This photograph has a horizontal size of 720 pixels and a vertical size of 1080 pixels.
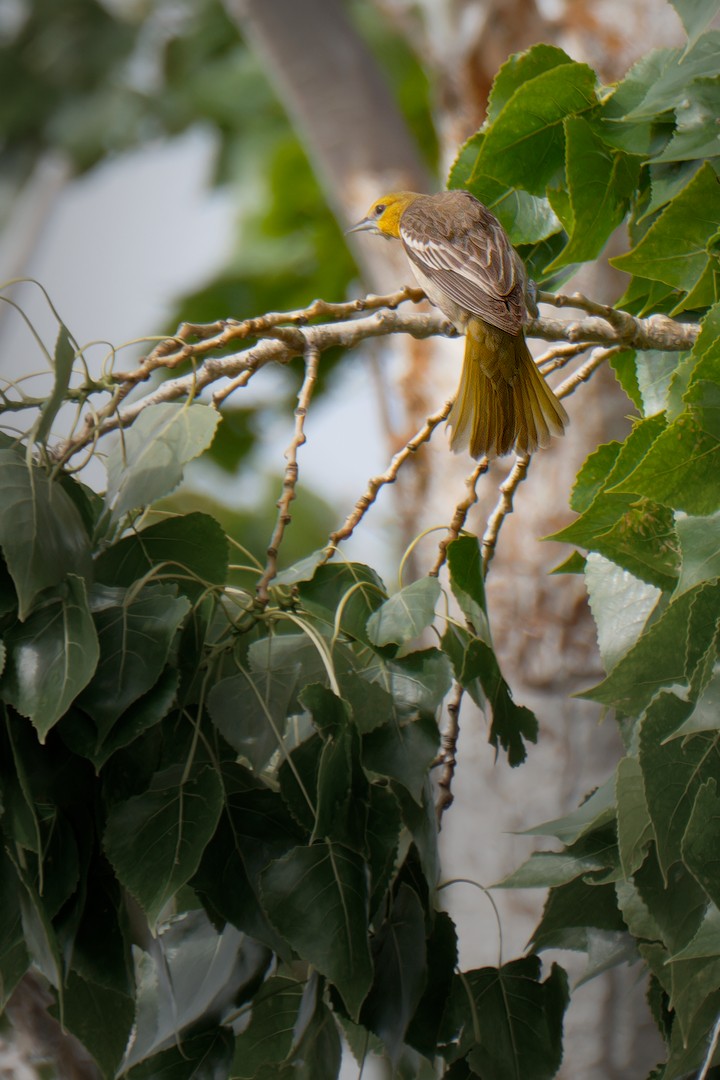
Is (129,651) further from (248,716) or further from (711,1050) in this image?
(711,1050)

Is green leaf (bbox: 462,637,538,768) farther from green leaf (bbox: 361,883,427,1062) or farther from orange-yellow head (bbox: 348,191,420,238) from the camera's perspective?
orange-yellow head (bbox: 348,191,420,238)

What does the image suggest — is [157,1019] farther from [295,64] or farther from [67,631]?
[295,64]

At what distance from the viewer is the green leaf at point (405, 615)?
2.80 feet

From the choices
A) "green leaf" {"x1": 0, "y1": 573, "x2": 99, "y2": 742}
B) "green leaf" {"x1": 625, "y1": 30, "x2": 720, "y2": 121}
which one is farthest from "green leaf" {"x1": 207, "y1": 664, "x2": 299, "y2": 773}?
"green leaf" {"x1": 625, "y1": 30, "x2": 720, "y2": 121}

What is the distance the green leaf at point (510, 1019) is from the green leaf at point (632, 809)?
23cm

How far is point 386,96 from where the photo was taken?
3.18 metres

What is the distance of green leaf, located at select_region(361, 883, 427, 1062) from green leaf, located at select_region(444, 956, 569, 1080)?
0.07 meters

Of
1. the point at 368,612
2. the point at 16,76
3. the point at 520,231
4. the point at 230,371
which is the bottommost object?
the point at 368,612

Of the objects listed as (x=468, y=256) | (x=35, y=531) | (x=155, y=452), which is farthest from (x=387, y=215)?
(x=35, y=531)

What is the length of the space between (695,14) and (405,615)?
0.50m

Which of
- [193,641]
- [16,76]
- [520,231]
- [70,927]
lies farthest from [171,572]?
[16,76]

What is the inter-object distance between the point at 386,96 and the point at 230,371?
98.1 inches

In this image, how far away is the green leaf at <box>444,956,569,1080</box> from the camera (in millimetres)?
916

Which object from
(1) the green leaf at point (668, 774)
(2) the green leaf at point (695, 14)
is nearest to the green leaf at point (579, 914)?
(1) the green leaf at point (668, 774)
